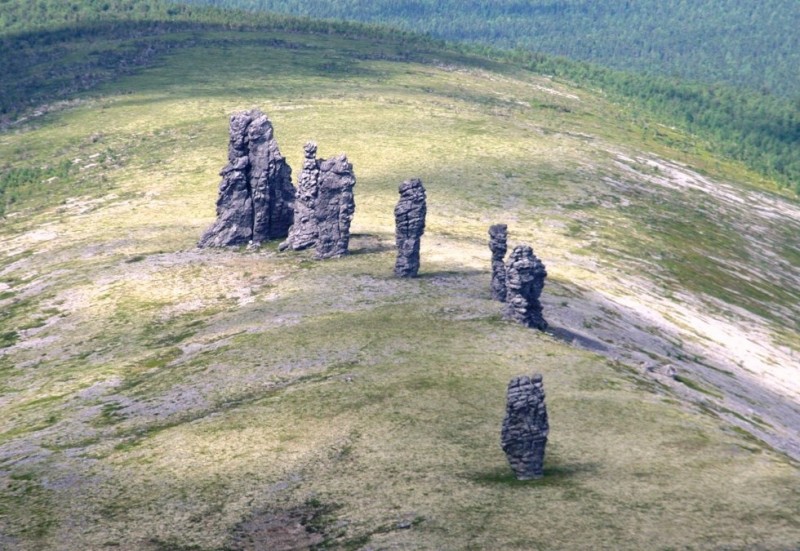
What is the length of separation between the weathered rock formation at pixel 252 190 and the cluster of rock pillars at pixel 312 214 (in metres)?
0.10

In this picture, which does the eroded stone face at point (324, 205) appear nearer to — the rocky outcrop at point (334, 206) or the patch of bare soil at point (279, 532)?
the rocky outcrop at point (334, 206)

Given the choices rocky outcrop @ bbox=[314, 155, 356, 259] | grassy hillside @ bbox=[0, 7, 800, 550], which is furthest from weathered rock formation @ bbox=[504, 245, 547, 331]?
rocky outcrop @ bbox=[314, 155, 356, 259]

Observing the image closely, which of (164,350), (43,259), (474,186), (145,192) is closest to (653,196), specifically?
(474,186)

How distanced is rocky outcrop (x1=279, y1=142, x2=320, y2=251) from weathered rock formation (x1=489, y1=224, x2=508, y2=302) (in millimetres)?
23031

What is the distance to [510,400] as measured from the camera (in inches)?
2202

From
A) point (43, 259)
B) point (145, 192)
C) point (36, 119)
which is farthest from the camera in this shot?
point (36, 119)

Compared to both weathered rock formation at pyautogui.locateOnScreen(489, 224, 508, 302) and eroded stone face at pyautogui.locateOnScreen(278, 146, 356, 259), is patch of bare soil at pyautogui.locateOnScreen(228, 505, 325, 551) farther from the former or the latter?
eroded stone face at pyautogui.locateOnScreen(278, 146, 356, 259)

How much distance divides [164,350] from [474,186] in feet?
256

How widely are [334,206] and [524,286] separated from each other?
29.6m

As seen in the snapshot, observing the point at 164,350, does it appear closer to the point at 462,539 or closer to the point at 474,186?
the point at 462,539

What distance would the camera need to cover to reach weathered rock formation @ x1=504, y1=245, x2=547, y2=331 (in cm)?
7838

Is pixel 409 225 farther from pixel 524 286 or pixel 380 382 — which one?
pixel 380 382

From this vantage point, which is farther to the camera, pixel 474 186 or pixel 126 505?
pixel 474 186

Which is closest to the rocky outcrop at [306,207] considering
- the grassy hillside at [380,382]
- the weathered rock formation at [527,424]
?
the grassy hillside at [380,382]
